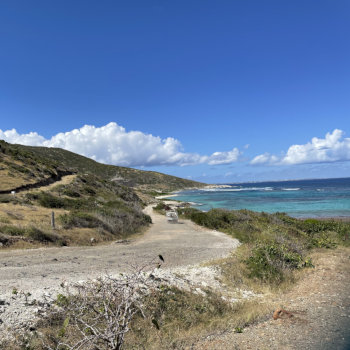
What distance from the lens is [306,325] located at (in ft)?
23.5

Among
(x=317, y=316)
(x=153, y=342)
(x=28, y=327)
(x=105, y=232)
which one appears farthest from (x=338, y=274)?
(x=105, y=232)

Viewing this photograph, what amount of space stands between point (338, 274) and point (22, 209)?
64.0 feet

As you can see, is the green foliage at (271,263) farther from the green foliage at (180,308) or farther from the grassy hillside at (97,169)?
the grassy hillside at (97,169)

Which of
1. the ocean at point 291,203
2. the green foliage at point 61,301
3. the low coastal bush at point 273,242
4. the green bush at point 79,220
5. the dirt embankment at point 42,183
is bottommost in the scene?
the ocean at point 291,203

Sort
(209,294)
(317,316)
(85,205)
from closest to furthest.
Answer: (317,316) < (209,294) < (85,205)

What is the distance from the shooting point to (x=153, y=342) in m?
5.91

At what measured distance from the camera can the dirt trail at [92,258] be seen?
8641 millimetres

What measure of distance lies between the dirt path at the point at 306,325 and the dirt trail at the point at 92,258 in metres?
4.37

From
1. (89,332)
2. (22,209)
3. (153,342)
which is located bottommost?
(153,342)

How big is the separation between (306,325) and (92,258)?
870cm

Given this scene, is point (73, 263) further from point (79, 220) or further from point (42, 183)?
point (42, 183)

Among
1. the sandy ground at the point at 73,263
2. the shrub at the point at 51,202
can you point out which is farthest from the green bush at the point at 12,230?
the shrub at the point at 51,202

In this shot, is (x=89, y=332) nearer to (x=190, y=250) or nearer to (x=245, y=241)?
(x=190, y=250)

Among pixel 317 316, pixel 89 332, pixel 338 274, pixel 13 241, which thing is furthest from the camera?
pixel 13 241
